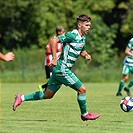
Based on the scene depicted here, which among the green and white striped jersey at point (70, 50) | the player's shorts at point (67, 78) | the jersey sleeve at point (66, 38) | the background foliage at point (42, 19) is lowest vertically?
the background foliage at point (42, 19)

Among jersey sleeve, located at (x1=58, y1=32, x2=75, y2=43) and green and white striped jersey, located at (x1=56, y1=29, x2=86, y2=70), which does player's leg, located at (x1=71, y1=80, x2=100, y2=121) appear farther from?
jersey sleeve, located at (x1=58, y1=32, x2=75, y2=43)

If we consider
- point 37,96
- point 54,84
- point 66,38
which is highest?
point 66,38

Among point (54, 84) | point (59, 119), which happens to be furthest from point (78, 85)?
point (59, 119)

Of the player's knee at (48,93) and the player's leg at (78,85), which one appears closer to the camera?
the player's leg at (78,85)

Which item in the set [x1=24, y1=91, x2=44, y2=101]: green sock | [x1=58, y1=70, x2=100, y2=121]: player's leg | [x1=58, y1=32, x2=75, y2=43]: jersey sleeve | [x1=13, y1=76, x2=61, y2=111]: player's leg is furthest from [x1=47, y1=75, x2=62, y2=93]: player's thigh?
[x1=58, y1=32, x2=75, y2=43]: jersey sleeve

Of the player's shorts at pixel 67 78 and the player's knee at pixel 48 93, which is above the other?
the player's shorts at pixel 67 78

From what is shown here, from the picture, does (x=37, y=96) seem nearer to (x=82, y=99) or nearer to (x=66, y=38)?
(x=82, y=99)

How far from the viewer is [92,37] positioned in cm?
4041

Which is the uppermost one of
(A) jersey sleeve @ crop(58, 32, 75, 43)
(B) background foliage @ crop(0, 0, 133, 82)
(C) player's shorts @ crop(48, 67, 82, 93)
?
(A) jersey sleeve @ crop(58, 32, 75, 43)

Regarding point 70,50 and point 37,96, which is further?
point 37,96

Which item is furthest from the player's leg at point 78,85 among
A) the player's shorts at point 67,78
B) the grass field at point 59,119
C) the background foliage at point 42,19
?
the background foliage at point 42,19

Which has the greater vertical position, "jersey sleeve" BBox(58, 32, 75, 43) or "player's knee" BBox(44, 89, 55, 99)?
"jersey sleeve" BBox(58, 32, 75, 43)

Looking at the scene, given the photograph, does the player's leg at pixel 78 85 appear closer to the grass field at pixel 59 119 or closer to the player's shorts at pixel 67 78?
the player's shorts at pixel 67 78

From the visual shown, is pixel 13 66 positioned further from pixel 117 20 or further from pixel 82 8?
pixel 117 20
